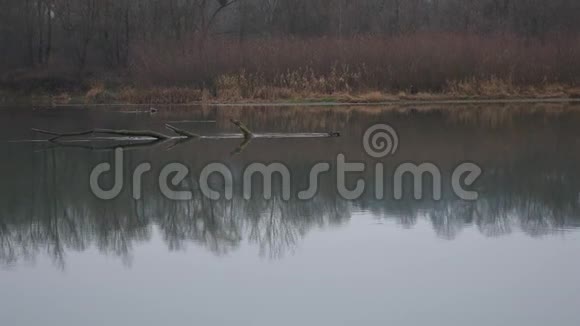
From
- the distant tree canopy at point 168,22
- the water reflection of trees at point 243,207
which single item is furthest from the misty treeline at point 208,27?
the water reflection of trees at point 243,207

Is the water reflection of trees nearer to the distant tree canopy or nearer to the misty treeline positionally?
the misty treeline

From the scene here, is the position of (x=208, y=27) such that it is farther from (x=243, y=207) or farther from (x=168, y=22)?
(x=243, y=207)

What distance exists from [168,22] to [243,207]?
119 ft

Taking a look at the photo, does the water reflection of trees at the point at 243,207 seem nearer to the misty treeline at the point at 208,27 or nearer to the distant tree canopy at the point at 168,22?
the misty treeline at the point at 208,27

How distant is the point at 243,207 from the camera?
11.8 m

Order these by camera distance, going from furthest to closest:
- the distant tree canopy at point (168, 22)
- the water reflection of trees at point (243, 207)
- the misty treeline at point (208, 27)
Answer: the distant tree canopy at point (168, 22) → the misty treeline at point (208, 27) → the water reflection of trees at point (243, 207)

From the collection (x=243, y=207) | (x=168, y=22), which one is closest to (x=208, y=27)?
(x=168, y=22)

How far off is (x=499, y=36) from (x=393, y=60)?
5.44m

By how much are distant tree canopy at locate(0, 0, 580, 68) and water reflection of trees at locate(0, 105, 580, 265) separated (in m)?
26.4

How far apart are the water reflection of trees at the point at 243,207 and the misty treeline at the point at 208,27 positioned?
18.5 meters

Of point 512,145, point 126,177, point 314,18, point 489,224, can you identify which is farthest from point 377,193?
point 314,18

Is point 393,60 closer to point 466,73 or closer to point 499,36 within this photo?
point 466,73

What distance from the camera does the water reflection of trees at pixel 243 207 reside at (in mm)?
10078

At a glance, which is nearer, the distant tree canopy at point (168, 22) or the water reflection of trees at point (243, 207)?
the water reflection of trees at point (243, 207)
